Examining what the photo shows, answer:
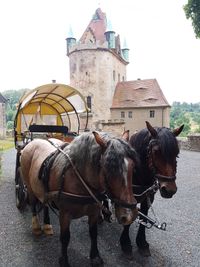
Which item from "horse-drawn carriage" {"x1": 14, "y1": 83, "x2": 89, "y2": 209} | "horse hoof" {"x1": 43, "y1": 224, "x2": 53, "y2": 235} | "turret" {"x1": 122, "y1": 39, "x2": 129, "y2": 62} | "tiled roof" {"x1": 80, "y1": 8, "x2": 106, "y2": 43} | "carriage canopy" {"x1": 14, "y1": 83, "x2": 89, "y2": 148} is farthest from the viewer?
"turret" {"x1": 122, "y1": 39, "x2": 129, "y2": 62}

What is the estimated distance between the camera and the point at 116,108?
111 ft

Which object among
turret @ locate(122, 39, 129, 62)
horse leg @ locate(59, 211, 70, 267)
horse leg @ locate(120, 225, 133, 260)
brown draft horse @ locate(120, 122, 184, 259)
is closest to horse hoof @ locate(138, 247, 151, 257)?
brown draft horse @ locate(120, 122, 184, 259)

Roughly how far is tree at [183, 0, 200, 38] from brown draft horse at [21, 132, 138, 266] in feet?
46.4

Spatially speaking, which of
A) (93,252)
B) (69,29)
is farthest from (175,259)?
(69,29)

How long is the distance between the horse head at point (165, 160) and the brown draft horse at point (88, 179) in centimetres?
55

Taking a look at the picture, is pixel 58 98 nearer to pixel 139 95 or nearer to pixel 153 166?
pixel 153 166

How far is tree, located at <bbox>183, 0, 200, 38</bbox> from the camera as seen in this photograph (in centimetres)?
1477

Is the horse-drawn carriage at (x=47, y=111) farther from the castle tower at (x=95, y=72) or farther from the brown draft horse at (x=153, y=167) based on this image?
the castle tower at (x=95, y=72)

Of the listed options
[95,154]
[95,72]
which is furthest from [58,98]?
[95,72]

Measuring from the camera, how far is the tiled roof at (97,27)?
35500mm

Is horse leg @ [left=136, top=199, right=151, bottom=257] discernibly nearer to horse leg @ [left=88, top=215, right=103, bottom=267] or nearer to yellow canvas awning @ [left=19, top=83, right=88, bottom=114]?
horse leg @ [left=88, top=215, right=103, bottom=267]

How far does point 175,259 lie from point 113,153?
213cm

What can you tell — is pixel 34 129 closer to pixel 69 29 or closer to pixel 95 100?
pixel 95 100

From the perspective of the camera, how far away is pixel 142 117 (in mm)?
32906
